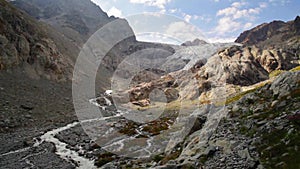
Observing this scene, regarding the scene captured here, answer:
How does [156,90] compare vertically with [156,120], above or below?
above

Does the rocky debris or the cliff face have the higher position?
the cliff face

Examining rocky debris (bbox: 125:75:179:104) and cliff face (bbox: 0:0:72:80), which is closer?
cliff face (bbox: 0:0:72:80)

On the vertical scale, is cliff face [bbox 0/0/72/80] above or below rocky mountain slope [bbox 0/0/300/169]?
above

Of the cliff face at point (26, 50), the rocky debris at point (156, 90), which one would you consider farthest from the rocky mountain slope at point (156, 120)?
the rocky debris at point (156, 90)

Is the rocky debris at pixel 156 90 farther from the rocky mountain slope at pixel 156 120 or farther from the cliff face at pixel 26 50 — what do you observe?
the cliff face at pixel 26 50

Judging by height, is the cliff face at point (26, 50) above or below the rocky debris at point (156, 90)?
→ above

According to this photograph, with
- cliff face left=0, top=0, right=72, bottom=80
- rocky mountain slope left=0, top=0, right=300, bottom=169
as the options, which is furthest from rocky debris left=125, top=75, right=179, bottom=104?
cliff face left=0, top=0, right=72, bottom=80

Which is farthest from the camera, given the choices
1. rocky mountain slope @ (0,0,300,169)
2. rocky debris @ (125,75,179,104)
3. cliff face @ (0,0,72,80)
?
rocky debris @ (125,75,179,104)

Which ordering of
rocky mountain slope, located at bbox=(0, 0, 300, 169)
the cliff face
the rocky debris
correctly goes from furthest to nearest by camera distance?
the rocky debris
the cliff face
rocky mountain slope, located at bbox=(0, 0, 300, 169)

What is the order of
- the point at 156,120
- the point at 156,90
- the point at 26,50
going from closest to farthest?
the point at 156,120, the point at 26,50, the point at 156,90

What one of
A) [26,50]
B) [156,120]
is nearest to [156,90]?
[26,50]

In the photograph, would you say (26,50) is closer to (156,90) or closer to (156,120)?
(156,120)

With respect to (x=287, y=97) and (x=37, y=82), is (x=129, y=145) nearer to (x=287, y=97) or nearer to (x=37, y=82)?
(x=287, y=97)

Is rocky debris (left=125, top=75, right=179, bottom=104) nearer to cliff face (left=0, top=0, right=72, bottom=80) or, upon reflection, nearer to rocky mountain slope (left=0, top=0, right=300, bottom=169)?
rocky mountain slope (left=0, top=0, right=300, bottom=169)
